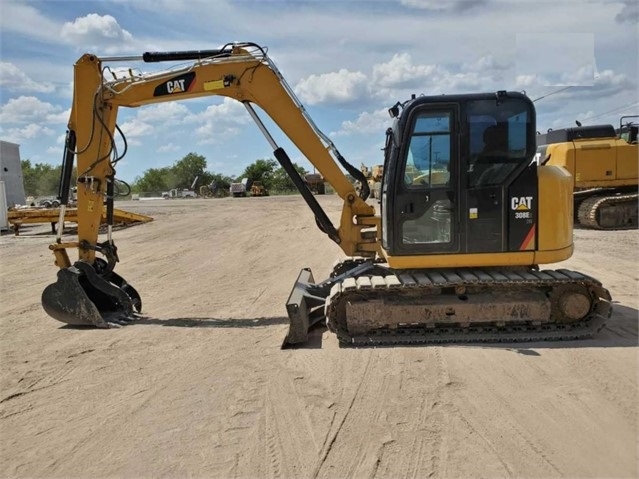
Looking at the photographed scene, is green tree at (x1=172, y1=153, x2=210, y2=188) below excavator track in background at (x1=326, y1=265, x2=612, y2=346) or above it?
above

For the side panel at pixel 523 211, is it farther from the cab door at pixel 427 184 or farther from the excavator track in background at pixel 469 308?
the cab door at pixel 427 184

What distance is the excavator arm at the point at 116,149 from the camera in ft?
22.4

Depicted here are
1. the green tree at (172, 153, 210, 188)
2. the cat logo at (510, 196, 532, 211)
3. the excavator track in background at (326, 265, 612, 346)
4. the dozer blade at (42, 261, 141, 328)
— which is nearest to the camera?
the excavator track in background at (326, 265, 612, 346)

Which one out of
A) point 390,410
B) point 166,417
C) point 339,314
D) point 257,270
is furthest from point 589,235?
point 166,417

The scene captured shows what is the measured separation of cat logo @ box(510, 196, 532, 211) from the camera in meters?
5.77

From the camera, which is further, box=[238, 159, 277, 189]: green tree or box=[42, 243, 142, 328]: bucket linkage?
box=[238, 159, 277, 189]: green tree

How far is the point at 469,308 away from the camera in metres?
5.71

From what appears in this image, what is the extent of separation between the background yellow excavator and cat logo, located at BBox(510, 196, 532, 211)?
11.2m

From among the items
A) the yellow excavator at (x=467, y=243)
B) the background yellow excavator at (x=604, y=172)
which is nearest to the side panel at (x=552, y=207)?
the yellow excavator at (x=467, y=243)

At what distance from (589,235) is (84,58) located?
1342 cm

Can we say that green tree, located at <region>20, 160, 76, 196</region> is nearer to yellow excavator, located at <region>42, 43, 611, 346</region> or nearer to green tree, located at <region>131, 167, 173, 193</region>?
green tree, located at <region>131, 167, 173, 193</region>

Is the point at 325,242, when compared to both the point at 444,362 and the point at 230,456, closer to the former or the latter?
the point at 444,362

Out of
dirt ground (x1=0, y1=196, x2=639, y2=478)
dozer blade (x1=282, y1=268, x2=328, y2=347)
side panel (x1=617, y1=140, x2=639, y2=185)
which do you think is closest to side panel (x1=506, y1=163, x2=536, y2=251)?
dirt ground (x1=0, y1=196, x2=639, y2=478)

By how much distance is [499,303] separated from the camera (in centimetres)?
570
